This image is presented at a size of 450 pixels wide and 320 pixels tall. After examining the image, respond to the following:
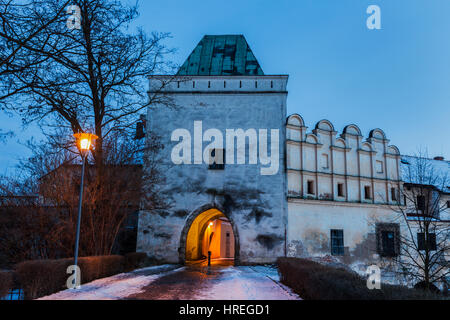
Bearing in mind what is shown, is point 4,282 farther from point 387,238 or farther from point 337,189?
point 387,238

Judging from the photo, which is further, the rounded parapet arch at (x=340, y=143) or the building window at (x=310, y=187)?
the rounded parapet arch at (x=340, y=143)

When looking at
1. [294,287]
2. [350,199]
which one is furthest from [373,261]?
[294,287]

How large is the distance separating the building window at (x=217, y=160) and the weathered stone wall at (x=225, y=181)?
32 centimetres

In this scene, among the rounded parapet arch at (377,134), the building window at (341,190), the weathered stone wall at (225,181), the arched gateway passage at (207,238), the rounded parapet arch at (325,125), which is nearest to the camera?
the weathered stone wall at (225,181)

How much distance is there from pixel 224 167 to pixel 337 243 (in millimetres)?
7734

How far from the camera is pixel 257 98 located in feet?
66.3

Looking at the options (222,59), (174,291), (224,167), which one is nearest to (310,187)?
(224,167)

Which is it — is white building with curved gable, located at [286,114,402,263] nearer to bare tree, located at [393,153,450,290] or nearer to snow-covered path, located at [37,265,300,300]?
bare tree, located at [393,153,450,290]

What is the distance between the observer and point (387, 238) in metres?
21.3

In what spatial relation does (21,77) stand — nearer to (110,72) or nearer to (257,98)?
(110,72)

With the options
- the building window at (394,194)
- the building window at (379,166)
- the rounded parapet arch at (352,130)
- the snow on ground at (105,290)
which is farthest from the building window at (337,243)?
the snow on ground at (105,290)

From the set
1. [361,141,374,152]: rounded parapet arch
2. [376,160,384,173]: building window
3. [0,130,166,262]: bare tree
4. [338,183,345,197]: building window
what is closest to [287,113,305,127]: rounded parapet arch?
[338,183,345,197]: building window

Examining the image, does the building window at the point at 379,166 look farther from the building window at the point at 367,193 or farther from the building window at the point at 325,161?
the building window at the point at 325,161

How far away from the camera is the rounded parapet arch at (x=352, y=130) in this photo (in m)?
22.4
